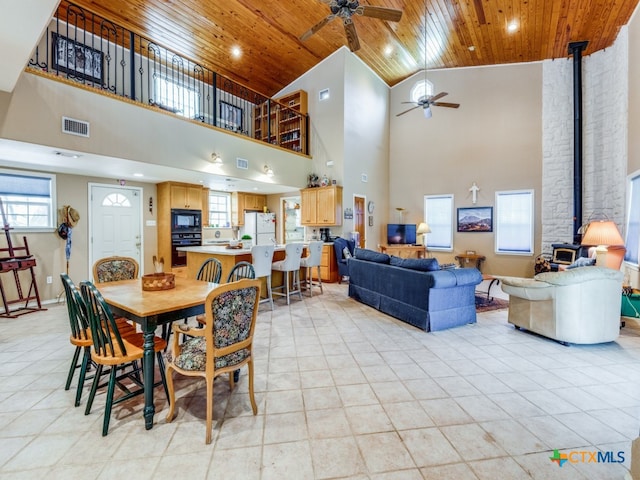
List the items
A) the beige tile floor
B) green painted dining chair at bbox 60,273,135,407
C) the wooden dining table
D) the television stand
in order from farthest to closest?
the television stand
green painted dining chair at bbox 60,273,135,407
the wooden dining table
the beige tile floor

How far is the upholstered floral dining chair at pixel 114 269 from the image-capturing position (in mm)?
3043

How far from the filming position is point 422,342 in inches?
133

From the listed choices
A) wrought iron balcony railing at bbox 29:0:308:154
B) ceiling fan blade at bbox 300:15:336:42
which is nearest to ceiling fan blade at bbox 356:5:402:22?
ceiling fan blade at bbox 300:15:336:42

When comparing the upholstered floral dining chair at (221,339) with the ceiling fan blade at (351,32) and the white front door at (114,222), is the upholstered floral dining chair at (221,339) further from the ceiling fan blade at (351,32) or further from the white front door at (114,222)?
the white front door at (114,222)

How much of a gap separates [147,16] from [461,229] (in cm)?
836

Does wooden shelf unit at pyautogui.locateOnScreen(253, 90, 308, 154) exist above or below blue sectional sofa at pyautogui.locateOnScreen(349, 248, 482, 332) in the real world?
above

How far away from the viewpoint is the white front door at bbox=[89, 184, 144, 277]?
557 cm

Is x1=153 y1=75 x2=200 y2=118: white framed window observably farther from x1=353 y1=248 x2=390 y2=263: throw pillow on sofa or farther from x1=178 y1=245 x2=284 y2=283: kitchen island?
x1=353 y1=248 x2=390 y2=263: throw pillow on sofa

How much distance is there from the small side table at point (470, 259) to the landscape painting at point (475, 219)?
2.30 ft

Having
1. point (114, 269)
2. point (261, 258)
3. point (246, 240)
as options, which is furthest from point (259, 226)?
point (114, 269)

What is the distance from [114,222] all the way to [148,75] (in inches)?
117

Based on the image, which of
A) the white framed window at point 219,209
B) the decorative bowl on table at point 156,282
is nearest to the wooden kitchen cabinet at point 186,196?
the white framed window at point 219,209

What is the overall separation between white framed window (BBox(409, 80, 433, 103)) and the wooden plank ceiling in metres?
0.55
